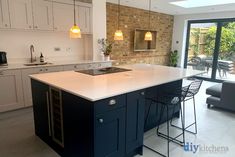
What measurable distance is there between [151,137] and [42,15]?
3443 millimetres

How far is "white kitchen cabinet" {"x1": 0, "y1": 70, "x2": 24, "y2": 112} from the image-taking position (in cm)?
353

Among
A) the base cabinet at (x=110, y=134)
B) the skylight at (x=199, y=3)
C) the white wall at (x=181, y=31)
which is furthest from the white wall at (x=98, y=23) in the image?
the white wall at (x=181, y=31)

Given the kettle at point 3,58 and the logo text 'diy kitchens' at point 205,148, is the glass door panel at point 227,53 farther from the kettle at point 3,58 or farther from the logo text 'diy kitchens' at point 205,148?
the kettle at point 3,58

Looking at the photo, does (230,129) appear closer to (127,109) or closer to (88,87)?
(127,109)

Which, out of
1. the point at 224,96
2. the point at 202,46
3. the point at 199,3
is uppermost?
the point at 199,3

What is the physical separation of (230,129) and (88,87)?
268 centimetres

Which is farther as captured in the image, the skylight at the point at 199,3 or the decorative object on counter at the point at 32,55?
the skylight at the point at 199,3

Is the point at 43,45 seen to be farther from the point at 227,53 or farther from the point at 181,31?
the point at 227,53

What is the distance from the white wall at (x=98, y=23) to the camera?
16.8 ft

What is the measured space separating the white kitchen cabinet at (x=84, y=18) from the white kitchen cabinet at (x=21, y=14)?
1243 mm

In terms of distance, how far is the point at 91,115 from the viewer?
5.87 ft

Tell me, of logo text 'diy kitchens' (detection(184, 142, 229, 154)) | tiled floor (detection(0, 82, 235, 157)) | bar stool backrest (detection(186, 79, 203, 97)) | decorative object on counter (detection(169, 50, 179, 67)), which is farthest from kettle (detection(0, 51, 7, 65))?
decorative object on counter (detection(169, 50, 179, 67))

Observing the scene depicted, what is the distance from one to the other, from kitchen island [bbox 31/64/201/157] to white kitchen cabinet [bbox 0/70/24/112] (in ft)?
4.00

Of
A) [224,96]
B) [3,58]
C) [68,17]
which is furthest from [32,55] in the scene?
[224,96]
